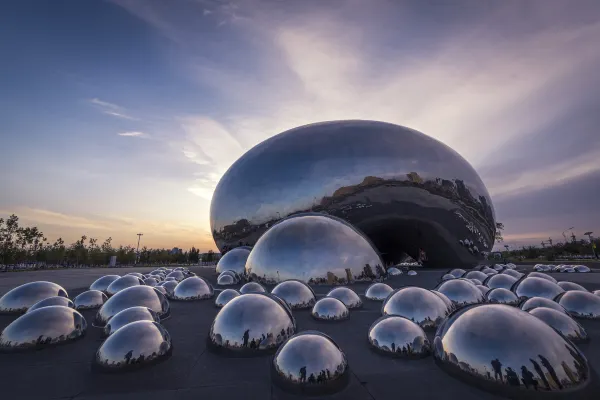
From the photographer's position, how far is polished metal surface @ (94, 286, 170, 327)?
493cm

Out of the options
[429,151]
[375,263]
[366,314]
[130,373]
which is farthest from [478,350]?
[429,151]

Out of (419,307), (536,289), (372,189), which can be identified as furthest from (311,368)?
(372,189)

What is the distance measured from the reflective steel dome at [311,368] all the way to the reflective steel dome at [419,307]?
2.11m

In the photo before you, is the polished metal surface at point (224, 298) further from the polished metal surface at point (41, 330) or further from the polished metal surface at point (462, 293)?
the polished metal surface at point (462, 293)

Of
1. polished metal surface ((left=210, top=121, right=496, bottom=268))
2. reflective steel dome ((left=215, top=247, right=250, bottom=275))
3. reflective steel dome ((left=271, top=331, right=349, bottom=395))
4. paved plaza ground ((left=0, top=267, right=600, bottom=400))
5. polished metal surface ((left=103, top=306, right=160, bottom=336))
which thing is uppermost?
polished metal surface ((left=210, top=121, right=496, bottom=268))

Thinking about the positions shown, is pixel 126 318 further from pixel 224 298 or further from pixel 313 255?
pixel 313 255

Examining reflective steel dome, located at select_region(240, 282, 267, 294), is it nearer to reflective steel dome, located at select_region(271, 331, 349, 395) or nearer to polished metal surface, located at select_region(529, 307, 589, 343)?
reflective steel dome, located at select_region(271, 331, 349, 395)

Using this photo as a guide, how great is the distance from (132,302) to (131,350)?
2.15 metres

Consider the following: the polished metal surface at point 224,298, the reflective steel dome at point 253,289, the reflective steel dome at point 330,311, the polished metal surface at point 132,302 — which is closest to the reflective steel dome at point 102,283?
the polished metal surface at point 132,302

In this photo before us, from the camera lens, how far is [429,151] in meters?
17.6

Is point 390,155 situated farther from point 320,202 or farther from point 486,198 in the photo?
point 486,198

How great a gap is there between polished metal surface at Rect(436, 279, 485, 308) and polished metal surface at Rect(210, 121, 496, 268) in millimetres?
10339

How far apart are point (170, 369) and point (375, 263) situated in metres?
8.29

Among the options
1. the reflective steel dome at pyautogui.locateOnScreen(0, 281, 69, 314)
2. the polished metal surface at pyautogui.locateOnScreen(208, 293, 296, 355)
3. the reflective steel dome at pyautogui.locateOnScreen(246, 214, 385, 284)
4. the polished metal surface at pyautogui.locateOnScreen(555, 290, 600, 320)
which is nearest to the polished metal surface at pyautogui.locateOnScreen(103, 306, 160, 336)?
the polished metal surface at pyautogui.locateOnScreen(208, 293, 296, 355)
